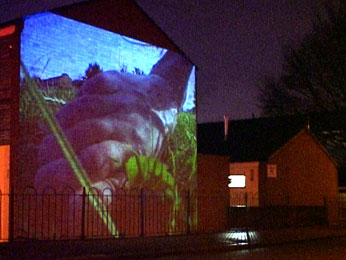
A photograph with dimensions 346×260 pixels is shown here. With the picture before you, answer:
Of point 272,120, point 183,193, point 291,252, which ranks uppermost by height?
point 272,120

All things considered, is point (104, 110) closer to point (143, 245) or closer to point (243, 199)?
point (143, 245)

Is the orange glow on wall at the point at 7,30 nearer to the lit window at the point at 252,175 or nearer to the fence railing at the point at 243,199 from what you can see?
the fence railing at the point at 243,199

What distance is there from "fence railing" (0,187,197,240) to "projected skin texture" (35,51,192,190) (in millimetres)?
437

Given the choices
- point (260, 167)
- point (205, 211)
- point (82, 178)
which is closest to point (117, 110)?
point (82, 178)

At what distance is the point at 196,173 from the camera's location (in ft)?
80.5

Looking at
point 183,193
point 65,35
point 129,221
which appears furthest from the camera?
point 183,193

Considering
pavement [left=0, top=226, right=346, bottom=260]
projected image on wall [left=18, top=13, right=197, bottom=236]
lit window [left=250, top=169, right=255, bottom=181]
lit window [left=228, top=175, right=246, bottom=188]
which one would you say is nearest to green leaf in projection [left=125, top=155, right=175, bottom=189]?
projected image on wall [left=18, top=13, right=197, bottom=236]

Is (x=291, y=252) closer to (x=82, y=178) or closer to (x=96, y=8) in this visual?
(x=82, y=178)

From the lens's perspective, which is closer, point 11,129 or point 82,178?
point 11,129

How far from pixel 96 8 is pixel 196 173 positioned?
7143mm

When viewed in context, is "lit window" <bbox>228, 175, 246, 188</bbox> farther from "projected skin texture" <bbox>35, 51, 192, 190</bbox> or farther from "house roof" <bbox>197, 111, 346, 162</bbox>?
"projected skin texture" <bbox>35, 51, 192, 190</bbox>

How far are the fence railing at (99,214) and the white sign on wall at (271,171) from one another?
10.4m

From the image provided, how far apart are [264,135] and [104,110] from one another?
19.0m

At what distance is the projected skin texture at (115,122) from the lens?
19781 mm
